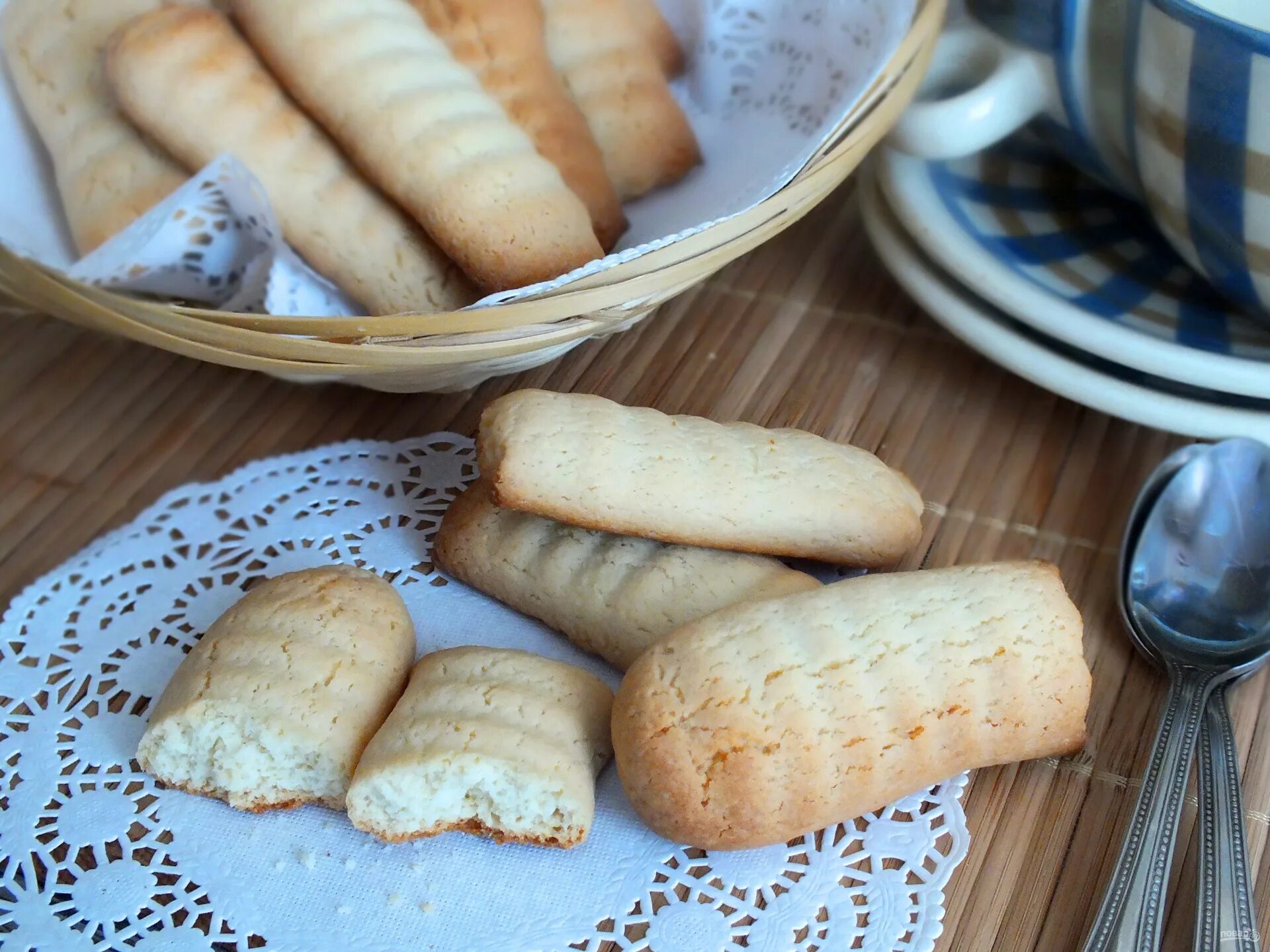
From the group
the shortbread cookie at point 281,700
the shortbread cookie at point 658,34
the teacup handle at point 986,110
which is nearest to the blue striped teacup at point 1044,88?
the teacup handle at point 986,110

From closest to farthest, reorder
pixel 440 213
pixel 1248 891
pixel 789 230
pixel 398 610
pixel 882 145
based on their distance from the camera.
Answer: pixel 1248 891 → pixel 398 610 → pixel 440 213 → pixel 882 145 → pixel 789 230

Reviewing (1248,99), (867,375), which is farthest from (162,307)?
(1248,99)

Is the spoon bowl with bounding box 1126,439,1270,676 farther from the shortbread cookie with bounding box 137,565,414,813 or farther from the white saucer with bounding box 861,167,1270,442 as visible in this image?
the shortbread cookie with bounding box 137,565,414,813

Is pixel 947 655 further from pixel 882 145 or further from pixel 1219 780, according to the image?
pixel 882 145

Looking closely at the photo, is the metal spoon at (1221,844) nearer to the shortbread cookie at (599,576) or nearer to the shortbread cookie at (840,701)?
the shortbread cookie at (840,701)

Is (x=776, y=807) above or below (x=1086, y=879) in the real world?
above
